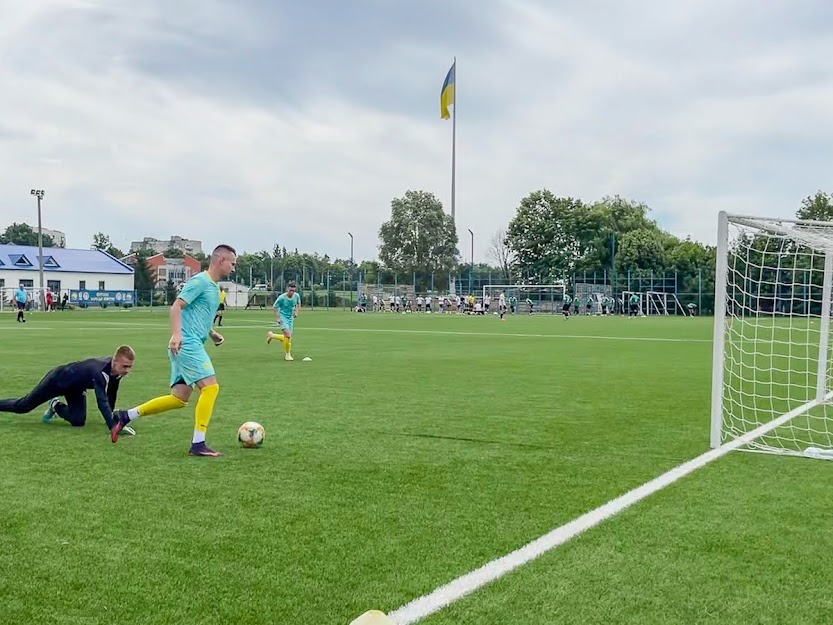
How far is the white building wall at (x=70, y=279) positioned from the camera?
7662 cm

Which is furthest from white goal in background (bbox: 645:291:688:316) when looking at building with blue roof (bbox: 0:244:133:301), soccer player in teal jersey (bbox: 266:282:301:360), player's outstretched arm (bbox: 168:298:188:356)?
player's outstretched arm (bbox: 168:298:188:356)

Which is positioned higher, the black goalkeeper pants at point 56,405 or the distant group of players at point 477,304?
the black goalkeeper pants at point 56,405

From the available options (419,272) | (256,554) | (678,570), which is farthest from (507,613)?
(419,272)

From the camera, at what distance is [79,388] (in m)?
8.10

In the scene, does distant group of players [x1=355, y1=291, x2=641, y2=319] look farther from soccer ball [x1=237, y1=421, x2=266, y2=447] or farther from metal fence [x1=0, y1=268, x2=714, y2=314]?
soccer ball [x1=237, y1=421, x2=266, y2=447]

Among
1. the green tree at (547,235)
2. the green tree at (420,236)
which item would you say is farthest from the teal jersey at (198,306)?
the green tree at (420,236)

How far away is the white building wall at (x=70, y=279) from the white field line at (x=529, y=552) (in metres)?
76.7

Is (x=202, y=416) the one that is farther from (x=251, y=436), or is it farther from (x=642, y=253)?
(x=642, y=253)

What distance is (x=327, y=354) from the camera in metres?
18.8

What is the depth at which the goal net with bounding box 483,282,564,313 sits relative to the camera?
6706cm

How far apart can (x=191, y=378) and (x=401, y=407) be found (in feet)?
11.1

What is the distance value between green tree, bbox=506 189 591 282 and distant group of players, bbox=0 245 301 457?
70986 mm

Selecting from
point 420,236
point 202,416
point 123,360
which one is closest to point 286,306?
point 123,360

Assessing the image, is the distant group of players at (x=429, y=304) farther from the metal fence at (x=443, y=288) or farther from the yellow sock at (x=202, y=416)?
the yellow sock at (x=202, y=416)
